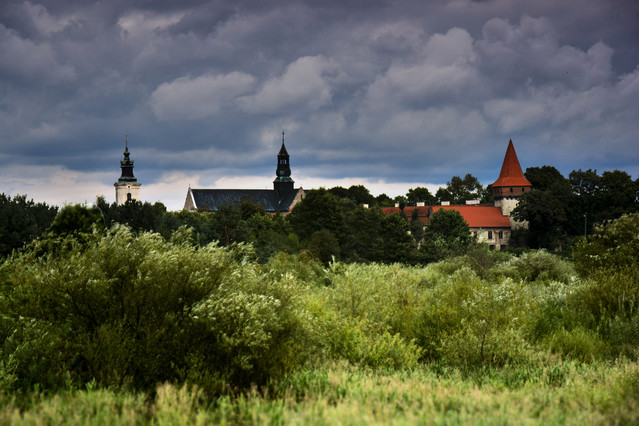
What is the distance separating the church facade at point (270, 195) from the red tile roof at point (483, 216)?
42.7 m

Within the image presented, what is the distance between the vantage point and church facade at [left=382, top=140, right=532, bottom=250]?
296 feet

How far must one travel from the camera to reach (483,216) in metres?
91.7

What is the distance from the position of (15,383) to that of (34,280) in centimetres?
220

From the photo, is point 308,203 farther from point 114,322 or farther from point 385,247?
point 114,322

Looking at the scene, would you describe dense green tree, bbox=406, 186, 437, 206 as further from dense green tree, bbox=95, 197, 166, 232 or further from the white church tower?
dense green tree, bbox=95, 197, 166, 232

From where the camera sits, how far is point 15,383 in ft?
32.8

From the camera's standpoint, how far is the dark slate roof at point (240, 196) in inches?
4867

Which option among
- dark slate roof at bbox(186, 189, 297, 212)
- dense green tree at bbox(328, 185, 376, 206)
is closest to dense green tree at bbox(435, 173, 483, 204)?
dense green tree at bbox(328, 185, 376, 206)

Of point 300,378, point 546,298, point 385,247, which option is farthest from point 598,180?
point 300,378

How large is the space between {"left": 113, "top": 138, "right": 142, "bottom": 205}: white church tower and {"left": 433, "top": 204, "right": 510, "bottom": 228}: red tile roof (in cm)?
7155

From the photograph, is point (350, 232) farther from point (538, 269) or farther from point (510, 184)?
point (538, 269)

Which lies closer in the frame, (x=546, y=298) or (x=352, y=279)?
(x=352, y=279)

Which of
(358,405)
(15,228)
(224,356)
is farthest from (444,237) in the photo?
(358,405)

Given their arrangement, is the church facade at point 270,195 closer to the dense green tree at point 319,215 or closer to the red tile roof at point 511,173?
the red tile roof at point 511,173
